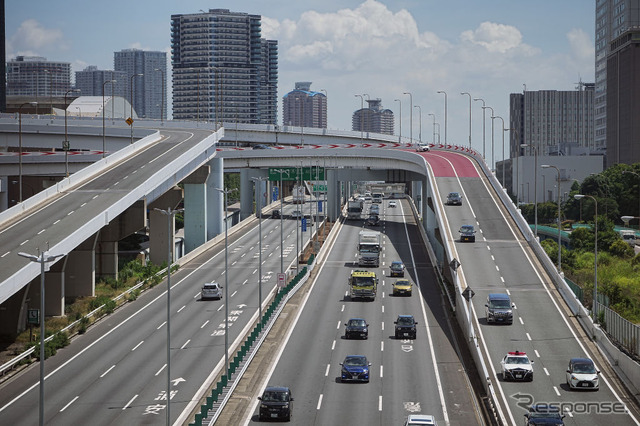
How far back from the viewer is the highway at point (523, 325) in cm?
4206

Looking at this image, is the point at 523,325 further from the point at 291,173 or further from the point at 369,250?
the point at 291,173

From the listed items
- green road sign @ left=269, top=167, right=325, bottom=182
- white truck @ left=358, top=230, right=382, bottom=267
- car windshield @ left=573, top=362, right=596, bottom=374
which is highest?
green road sign @ left=269, top=167, right=325, bottom=182

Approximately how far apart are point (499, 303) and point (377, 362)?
10.7 m

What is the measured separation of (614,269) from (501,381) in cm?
3615

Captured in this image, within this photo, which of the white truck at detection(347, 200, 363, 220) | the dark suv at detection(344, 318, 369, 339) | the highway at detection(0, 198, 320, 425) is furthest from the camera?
the white truck at detection(347, 200, 363, 220)

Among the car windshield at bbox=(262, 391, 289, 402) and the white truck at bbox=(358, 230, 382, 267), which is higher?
the white truck at bbox=(358, 230, 382, 267)

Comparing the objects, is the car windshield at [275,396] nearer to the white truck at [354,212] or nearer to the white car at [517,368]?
the white car at [517,368]

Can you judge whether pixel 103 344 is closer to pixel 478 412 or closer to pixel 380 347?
pixel 380 347

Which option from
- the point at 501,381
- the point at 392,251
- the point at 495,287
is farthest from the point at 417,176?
the point at 501,381

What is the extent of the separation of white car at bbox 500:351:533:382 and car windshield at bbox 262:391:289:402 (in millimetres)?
12048

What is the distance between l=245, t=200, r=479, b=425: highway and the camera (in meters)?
42.0

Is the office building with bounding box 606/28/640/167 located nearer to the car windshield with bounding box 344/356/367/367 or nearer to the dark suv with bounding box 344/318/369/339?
the dark suv with bounding box 344/318/369/339
